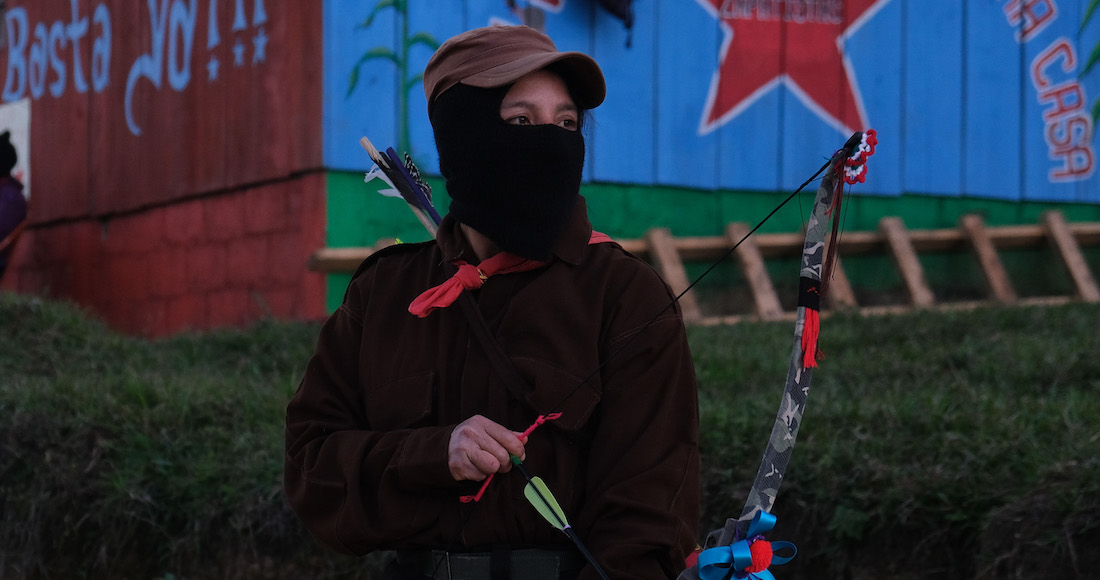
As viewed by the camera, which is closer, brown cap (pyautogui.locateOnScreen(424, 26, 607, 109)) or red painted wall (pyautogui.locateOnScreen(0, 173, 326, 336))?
brown cap (pyautogui.locateOnScreen(424, 26, 607, 109))

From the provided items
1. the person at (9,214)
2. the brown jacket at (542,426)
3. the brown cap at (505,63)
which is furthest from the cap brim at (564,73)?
the person at (9,214)

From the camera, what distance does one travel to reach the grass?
13.1ft

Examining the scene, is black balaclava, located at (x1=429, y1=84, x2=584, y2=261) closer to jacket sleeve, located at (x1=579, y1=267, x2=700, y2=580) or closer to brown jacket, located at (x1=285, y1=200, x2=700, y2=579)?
brown jacket, located at (x1=285, y1=200, x2=700, y2=579)

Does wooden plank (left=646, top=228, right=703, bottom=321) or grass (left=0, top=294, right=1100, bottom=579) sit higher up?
wooden plank (left=646, top=228, right=703, bottom=321)

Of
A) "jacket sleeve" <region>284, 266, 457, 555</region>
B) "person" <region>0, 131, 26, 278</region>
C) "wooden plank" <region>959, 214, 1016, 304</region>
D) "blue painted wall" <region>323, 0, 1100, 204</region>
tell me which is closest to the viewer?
"jacket sleeve" <region>284, 266, 457, 555</region>

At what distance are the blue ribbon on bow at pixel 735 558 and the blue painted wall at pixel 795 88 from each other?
5477 mm

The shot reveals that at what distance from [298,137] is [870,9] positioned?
3.50m

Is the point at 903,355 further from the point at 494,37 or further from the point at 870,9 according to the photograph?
the point at 494,37

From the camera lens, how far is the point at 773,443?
2324mm

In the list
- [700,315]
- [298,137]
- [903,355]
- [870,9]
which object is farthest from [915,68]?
[298,137]

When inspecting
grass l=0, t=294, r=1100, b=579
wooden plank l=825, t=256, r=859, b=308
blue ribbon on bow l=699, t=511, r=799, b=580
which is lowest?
grass l=0, t=294, r=1100, b=579

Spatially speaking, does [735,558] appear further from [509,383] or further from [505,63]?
[505,63]

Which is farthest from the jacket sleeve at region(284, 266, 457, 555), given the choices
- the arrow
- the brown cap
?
the brown cap

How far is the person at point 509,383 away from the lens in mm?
2268
